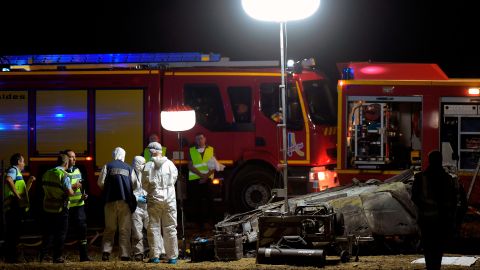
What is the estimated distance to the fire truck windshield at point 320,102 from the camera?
1496 cm

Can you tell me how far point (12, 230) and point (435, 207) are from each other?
568 cm

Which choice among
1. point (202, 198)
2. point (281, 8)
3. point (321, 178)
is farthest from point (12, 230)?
point (321, 178)

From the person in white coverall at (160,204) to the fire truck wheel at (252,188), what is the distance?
4143mm

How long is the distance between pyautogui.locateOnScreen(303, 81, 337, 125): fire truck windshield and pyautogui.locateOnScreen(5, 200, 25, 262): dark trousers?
5731 millimetres

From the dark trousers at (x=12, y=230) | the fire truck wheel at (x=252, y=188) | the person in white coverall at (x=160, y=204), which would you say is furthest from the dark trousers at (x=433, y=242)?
the fire truck wheel at (x=252, y=188)

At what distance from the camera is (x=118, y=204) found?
35.9 ft

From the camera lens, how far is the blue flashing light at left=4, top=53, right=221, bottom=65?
15.5 m

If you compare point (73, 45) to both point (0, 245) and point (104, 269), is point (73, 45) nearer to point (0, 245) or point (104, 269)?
point (0, 245)

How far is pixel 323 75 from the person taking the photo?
15578 mm

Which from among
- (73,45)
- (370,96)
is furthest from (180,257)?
(73,45)

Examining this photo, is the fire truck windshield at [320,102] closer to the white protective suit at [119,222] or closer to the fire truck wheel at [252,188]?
the fire truck wheel at [252,188]

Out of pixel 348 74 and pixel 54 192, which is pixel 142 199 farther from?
pixel 348 74

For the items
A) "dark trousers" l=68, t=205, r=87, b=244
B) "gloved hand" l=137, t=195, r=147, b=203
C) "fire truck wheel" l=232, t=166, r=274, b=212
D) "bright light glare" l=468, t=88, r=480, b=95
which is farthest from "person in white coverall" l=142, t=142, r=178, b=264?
"bright light glare" l=468, t=88, r=480, b=95

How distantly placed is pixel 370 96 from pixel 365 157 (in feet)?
3.54
